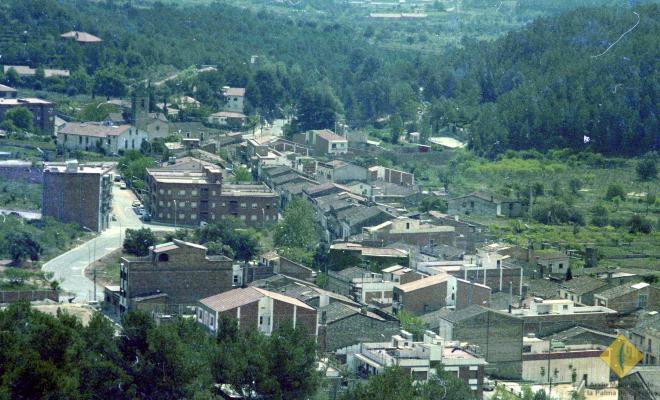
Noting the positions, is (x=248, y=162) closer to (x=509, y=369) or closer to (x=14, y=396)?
(x=509, y=369)

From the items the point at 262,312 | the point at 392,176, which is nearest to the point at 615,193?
the point at 392,176

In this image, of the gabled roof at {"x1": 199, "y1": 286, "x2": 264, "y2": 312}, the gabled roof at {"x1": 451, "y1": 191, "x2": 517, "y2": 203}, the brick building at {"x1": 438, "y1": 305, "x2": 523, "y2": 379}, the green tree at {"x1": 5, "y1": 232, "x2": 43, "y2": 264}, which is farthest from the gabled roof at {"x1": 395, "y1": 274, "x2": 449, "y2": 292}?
the gabled roof at {"x1": 451, "y1": 191, "x2": 517, "y2": 203}

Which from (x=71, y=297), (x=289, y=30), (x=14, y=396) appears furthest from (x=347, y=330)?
(x=289, y=30)

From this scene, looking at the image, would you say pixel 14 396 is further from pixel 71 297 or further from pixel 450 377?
pixel 71 297

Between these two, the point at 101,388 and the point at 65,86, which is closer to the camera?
the point at 101,388

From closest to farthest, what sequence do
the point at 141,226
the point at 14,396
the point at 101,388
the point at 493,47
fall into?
the point at 14,396, the point at 101,388, the point at 141,226, the point at 493,47

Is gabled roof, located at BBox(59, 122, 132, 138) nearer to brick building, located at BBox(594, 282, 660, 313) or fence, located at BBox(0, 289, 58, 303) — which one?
fence, located at BBox(0, 289, 58, 303)

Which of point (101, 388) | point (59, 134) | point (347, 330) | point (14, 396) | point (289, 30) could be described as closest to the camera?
point (14, 396)
